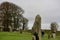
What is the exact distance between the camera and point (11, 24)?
52.5m

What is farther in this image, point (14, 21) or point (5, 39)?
point (14, 21)

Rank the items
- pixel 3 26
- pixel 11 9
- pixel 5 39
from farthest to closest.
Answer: pixel 11 9 < pixel 3 26 < pixel 5 39

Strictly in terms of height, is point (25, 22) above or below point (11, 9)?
below

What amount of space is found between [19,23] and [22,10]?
157 inches

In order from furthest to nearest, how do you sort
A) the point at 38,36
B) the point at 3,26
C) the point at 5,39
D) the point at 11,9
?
1. the point at 11,9
2. the point at 3,26
3. the point at 5,39
4. the point at 38,36

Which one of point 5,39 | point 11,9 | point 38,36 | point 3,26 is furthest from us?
point 11,9

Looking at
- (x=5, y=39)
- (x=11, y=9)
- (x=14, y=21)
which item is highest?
(x=11, y=9)

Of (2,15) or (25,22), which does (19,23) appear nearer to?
(25,22)

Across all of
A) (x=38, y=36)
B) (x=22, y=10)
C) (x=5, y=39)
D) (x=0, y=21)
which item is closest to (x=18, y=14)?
(x=22, y=10)

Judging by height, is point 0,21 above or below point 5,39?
above

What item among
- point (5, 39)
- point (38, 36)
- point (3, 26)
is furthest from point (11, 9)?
point (38, 36)

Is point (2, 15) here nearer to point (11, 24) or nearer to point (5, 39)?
point (11, 24)

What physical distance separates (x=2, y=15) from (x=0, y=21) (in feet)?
6.39

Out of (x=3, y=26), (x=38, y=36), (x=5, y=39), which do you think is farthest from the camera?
(x=3, y=26)
